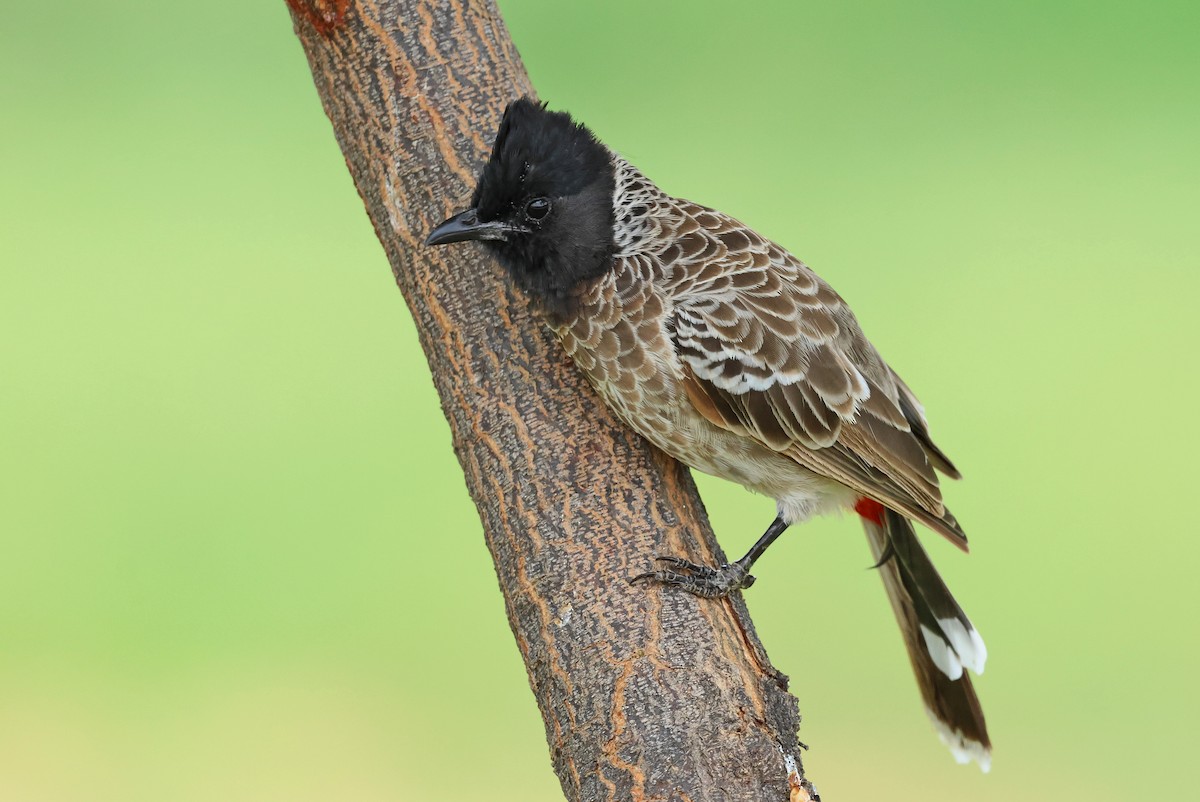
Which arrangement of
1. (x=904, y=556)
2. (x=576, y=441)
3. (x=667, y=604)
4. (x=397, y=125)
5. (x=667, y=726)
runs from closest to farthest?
(x=667, y=726) < (x=667, y=604) < (x=576, y=441) < (x=397, y=125) < (x=904, y=556)

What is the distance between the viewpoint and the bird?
2.67m

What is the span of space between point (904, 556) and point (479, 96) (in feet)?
5.56

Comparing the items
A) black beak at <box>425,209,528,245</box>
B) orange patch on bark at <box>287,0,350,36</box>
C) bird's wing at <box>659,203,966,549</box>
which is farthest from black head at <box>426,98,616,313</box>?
orange patch on bark at <box>287,0,350,36</box>

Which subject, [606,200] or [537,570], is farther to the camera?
[606,200]

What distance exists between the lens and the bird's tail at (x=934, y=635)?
3145 mm

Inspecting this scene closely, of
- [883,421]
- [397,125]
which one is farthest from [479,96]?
[883,421]

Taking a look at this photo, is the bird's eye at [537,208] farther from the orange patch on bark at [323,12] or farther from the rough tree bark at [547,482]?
the orange patch on bark at [323,12]

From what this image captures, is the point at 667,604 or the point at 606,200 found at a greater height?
the point at 606,200

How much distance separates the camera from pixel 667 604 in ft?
7.87

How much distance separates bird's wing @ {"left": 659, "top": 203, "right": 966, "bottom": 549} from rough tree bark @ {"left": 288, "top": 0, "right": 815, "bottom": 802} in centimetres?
25

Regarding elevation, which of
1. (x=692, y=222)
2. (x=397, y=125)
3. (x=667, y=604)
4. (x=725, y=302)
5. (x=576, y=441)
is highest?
(x=397, y=125)

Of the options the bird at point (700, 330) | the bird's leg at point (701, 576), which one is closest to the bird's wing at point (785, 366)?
the bird at point (700, 330)

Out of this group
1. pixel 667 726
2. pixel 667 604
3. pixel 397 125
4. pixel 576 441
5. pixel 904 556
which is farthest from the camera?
pixel 904 556

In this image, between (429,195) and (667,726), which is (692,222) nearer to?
(429,195)
